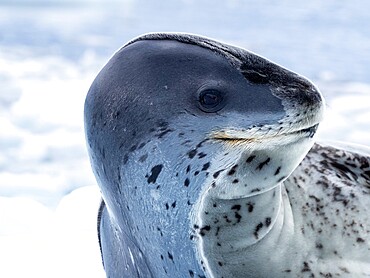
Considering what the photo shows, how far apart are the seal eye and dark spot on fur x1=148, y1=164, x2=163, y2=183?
0.34ft

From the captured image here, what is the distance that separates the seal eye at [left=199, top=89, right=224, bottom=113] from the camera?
118 centimetres

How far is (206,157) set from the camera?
1162mm

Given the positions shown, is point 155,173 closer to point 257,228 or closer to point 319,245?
point 257,228

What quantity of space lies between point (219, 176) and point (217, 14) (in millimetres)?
5834

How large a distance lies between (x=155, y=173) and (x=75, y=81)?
11.7 ft

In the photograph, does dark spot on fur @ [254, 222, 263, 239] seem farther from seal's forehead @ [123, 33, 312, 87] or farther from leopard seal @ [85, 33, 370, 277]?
seal's forehead @ [123, 33, 312, 87]

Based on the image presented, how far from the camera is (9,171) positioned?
349 cm

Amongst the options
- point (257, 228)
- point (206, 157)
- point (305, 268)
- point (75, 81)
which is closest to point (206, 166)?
point (206, 157)

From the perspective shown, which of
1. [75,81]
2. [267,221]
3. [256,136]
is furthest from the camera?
[75,81]

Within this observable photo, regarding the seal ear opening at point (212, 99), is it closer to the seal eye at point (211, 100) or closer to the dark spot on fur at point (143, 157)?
the seal eye at point (211, 100)

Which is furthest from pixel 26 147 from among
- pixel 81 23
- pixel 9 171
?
pixel 81 23

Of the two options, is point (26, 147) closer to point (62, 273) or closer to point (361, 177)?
point (62, 273)

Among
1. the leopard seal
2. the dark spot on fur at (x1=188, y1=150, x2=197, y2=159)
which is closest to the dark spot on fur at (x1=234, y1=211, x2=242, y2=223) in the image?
the leopard seal

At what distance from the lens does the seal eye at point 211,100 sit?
46.4 inches
